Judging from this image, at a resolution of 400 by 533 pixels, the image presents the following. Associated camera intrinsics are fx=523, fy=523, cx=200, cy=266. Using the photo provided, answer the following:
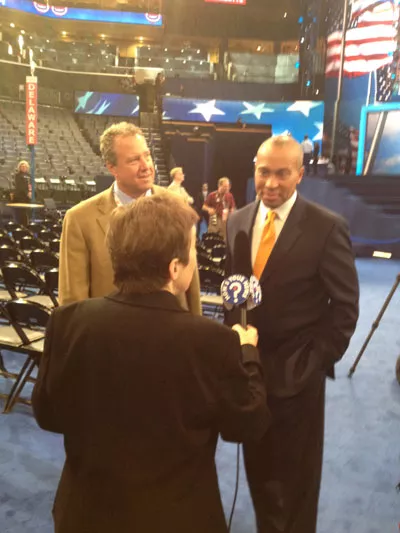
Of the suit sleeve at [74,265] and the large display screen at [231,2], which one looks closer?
the suit sleeve at [74,265]

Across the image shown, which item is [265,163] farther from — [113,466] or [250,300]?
[113,466]

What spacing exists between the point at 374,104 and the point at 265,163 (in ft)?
59.5

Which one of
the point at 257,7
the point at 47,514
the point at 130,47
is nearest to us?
the point at 47,514

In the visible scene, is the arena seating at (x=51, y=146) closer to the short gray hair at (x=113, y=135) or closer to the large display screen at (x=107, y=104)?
the large display screen at (x=107, y=104)

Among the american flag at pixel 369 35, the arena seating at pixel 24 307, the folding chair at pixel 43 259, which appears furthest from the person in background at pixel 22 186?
the american flag at pixel 369 35

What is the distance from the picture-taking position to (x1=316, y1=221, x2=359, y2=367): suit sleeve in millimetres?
1814

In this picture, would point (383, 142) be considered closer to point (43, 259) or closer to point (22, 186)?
point (22, 186)

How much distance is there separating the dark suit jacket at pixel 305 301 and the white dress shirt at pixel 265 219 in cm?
4

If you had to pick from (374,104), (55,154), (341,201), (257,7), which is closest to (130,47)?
(257,7)

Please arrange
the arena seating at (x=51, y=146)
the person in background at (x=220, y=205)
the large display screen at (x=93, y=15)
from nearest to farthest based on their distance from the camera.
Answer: the person in background at (x=220, y=205)
the arena seating at (x=51, y=146)
the large display screen at (x=93, y=15)

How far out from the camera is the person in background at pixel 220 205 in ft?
28.2

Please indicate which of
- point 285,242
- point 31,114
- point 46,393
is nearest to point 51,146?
point 31,114

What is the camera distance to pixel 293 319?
1865 millimetres

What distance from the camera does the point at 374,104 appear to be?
719 inches
